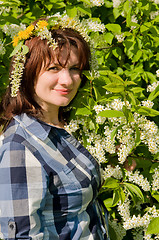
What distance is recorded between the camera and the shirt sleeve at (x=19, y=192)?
1312 millimetres

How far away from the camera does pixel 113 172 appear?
202cm

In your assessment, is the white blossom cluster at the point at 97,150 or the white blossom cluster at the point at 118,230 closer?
the white blossom cluster at the point at 97,150

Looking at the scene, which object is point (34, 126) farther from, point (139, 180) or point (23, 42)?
point (139, 180)

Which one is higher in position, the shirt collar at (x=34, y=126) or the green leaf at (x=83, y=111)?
the shirt collar at (x=34, y=126)

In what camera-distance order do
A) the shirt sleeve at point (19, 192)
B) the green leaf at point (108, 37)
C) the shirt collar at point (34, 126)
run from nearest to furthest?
the shirt sleeve at point (19, 192) < the shirt collar at point (34, 126) < the green leaf at point (108, 37)

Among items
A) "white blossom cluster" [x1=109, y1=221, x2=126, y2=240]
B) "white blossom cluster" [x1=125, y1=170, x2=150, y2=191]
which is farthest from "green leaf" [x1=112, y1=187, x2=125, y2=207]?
"white blossom cluster" [x1=109, y1=221, x2=126, y2=240]

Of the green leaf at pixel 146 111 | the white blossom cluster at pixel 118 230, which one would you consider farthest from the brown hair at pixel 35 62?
the white blossom cluster at pixel 118 230

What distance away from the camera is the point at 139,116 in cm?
198

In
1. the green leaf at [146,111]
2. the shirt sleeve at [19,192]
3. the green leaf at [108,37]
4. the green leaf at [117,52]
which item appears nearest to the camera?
the shirt sleeve at [19,192]

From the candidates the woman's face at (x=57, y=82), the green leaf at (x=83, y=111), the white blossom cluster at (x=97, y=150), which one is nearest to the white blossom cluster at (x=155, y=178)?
the white blossom cluster at (x=97, y=150)

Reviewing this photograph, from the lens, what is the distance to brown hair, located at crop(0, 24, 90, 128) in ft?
5.02

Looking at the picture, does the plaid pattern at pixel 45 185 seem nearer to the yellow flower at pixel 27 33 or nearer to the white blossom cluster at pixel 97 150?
the white blossom cluster at pixel 97 150

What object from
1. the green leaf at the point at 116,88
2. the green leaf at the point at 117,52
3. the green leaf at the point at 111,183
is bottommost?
the green leaf at the point at 111,183

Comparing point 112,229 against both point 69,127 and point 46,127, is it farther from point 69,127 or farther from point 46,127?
point 46,127
